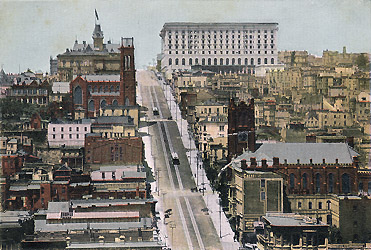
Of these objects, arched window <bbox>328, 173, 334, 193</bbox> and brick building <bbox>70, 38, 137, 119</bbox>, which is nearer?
arched window <bbox>328, 173, 334, 193</bbox>

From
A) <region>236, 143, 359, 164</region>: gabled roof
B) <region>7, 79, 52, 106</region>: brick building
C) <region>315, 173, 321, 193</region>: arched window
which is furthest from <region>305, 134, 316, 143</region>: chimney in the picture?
<region>7, 79, 52, 106</region>: brick building

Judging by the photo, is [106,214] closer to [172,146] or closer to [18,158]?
[18,158]

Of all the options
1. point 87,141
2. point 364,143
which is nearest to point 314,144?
point 364,143

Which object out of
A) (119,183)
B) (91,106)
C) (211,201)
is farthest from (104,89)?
(211,201)

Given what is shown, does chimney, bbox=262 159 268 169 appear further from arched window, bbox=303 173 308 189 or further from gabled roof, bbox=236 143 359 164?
arched window, bbox=303 173 308 189

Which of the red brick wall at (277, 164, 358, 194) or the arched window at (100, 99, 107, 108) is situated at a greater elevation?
the arched window at (100, 99, 107, 108)

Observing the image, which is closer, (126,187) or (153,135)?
(126,187)

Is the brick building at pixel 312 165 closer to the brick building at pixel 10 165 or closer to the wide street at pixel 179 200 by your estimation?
the wide street at pixel 179 200

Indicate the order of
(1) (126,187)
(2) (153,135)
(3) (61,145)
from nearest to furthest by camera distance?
(1) (126,187) < (3) (61,145) < (2) (153,135)
